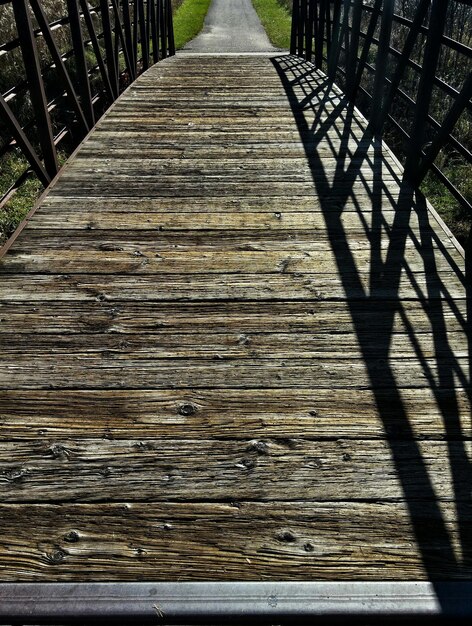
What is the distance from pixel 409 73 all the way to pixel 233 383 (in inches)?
370

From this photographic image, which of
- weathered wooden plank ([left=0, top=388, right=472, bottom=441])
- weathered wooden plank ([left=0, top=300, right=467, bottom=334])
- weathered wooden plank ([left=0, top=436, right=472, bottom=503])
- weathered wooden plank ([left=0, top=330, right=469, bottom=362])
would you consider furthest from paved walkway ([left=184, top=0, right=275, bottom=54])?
weathered wooden plank ([left=0, top=436, right=472, bottom=503])

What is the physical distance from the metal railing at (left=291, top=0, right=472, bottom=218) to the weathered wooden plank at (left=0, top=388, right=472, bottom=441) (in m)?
1.53

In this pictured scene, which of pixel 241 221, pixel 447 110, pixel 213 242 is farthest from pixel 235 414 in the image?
pixel 447 110

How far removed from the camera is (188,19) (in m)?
20.8

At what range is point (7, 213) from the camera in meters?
7.22

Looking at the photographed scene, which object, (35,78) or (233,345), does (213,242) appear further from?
(35,78)

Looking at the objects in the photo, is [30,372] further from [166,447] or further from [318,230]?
[318,230]

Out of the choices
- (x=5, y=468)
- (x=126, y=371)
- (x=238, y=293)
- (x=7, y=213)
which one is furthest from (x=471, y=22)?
(x=5, y=468)

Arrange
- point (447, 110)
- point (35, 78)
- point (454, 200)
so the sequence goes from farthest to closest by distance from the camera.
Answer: point (447, 110) → point (454, 200) → point (35, 78)

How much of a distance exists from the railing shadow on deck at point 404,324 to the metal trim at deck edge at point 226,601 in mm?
46

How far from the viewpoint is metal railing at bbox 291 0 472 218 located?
329 cm

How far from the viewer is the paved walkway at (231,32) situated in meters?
15.2

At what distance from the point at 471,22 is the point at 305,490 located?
982 cm

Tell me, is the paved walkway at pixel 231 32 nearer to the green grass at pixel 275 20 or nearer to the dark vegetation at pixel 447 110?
the green grass at pixel 275 20
